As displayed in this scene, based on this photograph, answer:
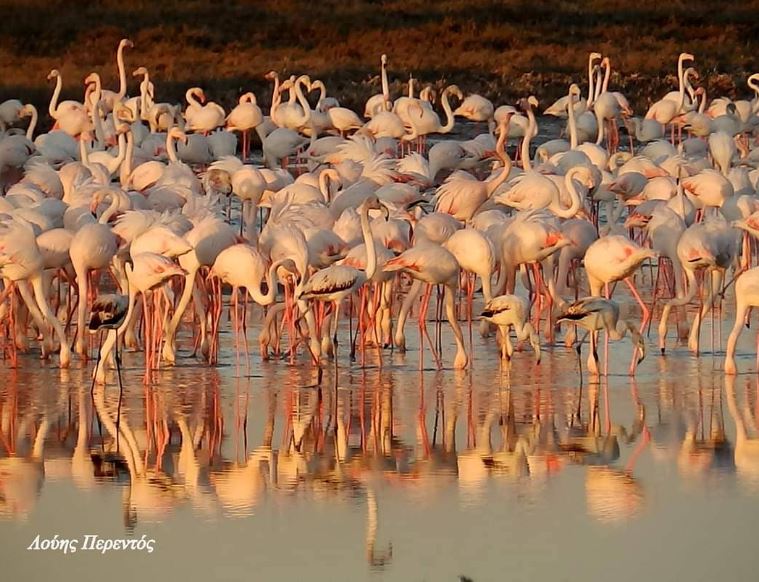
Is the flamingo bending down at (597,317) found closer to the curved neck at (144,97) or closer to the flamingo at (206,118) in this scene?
the flamingo at (206,118)

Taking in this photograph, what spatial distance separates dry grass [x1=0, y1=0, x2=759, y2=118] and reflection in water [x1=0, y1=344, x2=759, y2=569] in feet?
58.4

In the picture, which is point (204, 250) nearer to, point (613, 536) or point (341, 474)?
point (341, 474)

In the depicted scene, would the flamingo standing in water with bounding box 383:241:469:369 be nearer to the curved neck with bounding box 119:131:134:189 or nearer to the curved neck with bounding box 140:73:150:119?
the curved neck with bounding box 119:131:134:189

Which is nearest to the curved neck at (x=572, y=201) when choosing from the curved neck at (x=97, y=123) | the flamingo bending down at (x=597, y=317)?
the flamingo bending down at (x=597, y=317)

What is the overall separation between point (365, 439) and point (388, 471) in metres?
0.76

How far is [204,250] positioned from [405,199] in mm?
2581

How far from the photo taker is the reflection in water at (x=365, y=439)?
27.4 ft

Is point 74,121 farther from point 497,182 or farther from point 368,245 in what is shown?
point 368,245

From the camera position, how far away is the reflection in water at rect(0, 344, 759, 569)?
27.4 feet

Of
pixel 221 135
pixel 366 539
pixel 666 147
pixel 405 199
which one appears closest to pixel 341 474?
pixel 366 539

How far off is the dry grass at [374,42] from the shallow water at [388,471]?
17.8m

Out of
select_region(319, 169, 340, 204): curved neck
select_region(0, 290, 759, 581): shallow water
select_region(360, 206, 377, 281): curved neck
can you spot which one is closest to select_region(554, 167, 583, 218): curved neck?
select_region(0, 290, 759, 581): shallow water

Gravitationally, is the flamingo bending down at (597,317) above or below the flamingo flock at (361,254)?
below

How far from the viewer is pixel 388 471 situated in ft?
28.8
